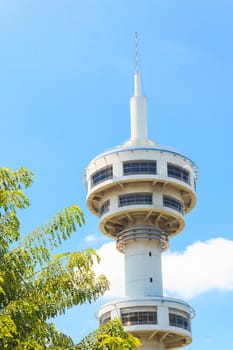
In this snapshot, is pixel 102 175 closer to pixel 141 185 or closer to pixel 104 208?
pixel 104 208

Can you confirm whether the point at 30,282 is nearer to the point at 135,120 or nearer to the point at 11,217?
the point at 11,217

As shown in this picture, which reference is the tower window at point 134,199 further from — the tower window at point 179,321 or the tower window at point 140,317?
the tower window at point 179,321

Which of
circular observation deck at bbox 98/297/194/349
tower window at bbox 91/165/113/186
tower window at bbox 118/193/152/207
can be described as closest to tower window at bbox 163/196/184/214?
tower window at bbox 118/193/152/207

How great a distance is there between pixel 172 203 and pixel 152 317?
16319 mm

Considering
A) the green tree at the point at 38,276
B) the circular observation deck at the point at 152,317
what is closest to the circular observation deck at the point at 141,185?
the circular observation deck at the point at 152,317

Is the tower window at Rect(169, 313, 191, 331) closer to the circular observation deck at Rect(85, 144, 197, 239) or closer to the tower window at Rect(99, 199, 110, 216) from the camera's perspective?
the circular observation deck at Rect(85, 144, 197, 239)

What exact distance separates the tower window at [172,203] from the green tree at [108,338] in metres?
71.5

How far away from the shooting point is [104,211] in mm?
92562

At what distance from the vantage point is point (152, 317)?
85.6m

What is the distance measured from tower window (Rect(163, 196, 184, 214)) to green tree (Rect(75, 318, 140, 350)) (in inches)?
2815

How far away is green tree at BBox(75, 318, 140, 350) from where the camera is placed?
17812 millimetres

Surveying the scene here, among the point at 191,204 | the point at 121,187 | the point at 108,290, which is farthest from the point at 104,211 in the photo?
the point at 108,290

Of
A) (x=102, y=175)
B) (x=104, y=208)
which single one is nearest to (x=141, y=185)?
(x=102, y=175)

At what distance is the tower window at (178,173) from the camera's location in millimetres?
90625
